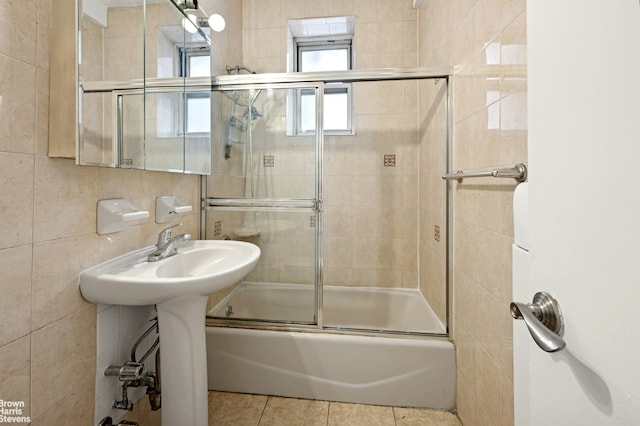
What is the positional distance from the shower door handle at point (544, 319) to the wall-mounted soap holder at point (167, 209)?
1353 millimetres

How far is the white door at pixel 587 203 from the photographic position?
0.26 metres

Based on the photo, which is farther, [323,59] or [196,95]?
[323,59]

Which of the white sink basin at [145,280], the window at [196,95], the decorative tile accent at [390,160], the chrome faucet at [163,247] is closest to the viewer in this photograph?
the white sink basin at [145,280]

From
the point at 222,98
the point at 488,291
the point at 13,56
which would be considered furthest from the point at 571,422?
the point at 222,98

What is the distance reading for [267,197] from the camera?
172 cm

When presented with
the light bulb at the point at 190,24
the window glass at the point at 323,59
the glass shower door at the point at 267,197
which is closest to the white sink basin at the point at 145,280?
the glass shower door at the point at 267,197

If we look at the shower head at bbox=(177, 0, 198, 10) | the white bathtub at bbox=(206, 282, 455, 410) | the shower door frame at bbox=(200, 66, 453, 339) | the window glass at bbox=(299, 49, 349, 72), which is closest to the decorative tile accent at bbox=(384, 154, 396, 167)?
the shower door frame at bbox=(200, 66, 453, 339)

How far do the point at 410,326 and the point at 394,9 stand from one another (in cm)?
244

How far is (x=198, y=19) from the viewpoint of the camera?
1.50 meters

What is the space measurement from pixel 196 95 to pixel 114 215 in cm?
79

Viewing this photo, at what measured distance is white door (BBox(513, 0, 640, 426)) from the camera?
26 centimetres

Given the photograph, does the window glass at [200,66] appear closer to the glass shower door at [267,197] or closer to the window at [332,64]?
the glass shower door at [267,197]

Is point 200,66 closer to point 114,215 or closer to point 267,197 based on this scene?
point 267,197

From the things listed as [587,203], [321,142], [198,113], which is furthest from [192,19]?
[587,203]
